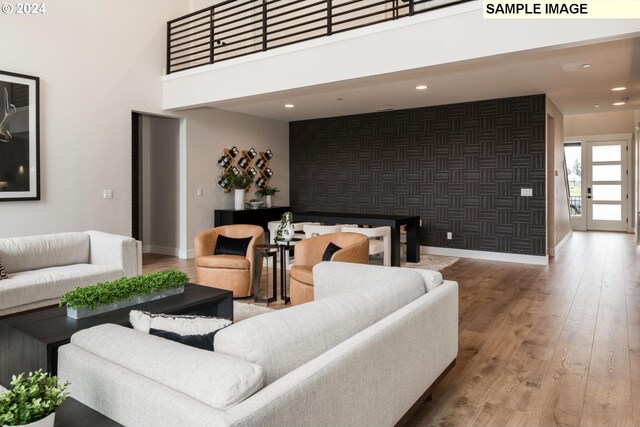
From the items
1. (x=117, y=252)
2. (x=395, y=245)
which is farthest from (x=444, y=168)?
(x=117, y=252)

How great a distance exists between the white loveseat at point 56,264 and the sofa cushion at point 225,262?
0.61 m

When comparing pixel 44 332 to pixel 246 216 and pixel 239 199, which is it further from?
pixel 239 199

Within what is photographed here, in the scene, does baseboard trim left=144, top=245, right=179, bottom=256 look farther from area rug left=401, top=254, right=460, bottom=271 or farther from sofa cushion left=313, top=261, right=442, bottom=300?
sofa cushion left=313, top=261, right=442, bottom=300

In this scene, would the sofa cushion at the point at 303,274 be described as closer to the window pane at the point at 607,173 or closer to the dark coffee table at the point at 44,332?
the dark coffee table at the point at 44,332

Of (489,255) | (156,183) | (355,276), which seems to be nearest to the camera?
(355,276)

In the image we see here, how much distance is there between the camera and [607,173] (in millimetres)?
10516

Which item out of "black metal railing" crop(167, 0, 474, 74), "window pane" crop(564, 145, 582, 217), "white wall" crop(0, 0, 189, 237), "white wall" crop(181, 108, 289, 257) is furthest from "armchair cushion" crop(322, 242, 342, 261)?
"window pane" crop(564, 145, 582, 217)

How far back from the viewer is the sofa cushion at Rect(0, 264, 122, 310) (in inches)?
129

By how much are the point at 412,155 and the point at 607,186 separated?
6067 millimetres

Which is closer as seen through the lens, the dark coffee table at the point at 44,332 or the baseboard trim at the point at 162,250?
the dark coffee table at the point at 44,332

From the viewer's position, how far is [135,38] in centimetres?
615

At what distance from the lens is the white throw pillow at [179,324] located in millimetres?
1567

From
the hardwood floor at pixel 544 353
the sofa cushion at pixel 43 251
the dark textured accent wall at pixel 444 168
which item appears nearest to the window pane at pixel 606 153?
the dark textured accent wall at pixel 444 168

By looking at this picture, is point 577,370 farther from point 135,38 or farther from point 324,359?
point 135,38
